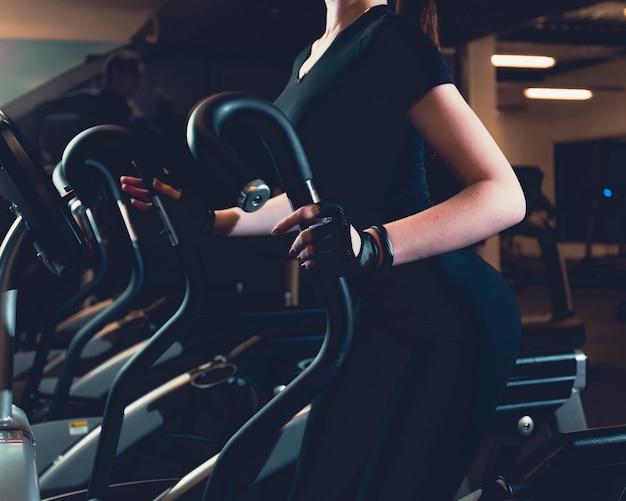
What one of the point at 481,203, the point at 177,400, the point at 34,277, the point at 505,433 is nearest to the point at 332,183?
the point at 481,203

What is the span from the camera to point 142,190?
5.06 ft

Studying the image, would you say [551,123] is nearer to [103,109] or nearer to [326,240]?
[103,109]

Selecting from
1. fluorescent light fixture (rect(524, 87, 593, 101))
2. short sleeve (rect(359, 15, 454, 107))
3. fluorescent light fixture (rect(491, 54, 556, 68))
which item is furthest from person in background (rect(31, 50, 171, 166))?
fluorescent light fixture (rect(524, 87, 593, 101))

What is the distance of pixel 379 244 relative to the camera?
103 centimetres

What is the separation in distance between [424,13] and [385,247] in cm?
52

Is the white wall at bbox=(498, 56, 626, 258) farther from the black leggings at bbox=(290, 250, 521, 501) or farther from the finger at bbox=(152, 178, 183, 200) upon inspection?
the black leggings at bbox=(290, 250, 521, 501)

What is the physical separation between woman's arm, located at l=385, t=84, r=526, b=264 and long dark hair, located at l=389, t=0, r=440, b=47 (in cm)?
27

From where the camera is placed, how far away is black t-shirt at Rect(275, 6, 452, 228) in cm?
112

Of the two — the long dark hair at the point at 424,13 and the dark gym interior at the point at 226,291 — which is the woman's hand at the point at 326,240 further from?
the long dark hair at the point at 424,13

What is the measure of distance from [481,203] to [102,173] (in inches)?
52.7

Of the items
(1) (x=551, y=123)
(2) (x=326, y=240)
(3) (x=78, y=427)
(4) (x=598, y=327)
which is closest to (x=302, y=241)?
(2) (x=326, y=240)

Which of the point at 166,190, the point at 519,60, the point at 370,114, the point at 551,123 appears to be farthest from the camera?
the point at 551,123

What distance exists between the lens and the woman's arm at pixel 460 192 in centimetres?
106

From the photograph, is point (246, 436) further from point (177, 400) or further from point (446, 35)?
point (446, 35)
